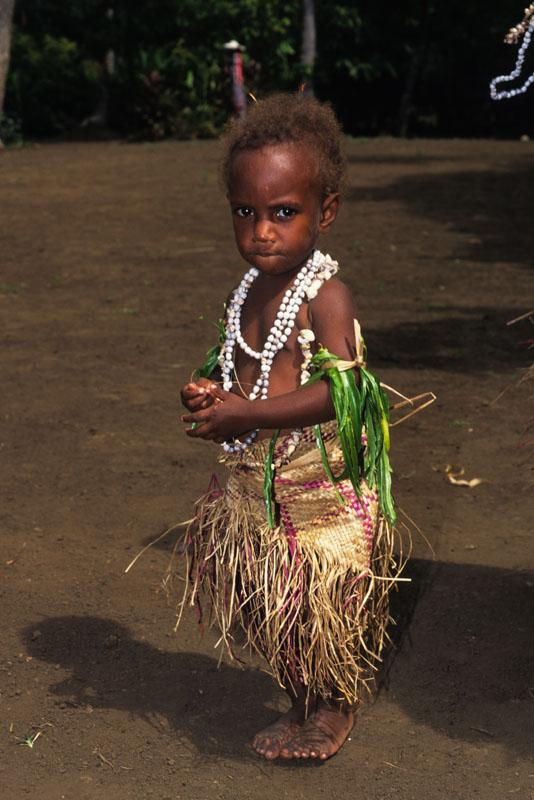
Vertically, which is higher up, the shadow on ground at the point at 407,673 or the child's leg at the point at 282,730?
the child's leg at the point at 282,730

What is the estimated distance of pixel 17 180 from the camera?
1697cm

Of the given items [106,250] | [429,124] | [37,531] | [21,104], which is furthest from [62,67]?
[37,531]

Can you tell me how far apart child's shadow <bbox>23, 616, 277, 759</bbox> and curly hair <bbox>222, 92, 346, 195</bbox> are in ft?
5.29

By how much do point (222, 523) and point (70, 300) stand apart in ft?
20.9

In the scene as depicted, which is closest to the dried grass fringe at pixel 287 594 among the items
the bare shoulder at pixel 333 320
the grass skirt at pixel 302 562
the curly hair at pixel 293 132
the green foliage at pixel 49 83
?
the grass skirt at pixel 302 562

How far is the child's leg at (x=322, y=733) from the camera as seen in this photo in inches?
136

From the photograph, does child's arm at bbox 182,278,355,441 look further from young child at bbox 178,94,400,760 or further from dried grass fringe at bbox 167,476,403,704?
dried grass fringe at bbox 167,476,403,704

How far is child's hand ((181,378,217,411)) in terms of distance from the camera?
311cm

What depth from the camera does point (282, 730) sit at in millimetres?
3545

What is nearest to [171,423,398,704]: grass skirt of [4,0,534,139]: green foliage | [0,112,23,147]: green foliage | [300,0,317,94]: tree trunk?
[0,112,23,147]: green foliage

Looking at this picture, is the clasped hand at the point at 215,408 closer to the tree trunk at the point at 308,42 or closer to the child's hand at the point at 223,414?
the child's hand at the point at 223,414

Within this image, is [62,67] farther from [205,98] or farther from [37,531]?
[37,531]

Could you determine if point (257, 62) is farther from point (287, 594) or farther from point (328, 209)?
point (287, 594)

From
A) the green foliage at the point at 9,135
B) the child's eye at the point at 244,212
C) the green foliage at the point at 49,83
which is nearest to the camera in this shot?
the child's eye at the point at 244,212
